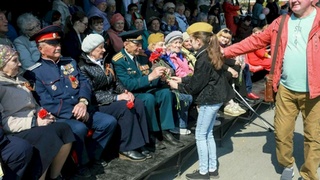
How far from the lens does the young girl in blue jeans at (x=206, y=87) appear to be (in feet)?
12.0

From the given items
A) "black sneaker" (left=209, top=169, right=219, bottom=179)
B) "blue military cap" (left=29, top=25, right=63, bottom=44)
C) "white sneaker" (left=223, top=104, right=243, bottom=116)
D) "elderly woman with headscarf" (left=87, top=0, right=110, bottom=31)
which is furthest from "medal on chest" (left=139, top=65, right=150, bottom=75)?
"elderly woman with headscarf" (left=87, top=0, right=110, bottom=31)

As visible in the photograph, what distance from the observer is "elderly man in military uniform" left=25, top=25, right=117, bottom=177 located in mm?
3420

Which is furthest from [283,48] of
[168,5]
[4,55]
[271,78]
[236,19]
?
[236,19]

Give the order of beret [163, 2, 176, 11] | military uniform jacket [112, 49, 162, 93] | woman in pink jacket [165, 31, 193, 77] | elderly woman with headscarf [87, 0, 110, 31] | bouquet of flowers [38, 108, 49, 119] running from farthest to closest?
beret [163, 2, 176, 11]
elderly woman with headscarf [87, 0, 110, 31]
woman in pink jacket [165, 31, 193, 77]
military uniform jacket [112, 49, 162, 93]
bouquet of flowers [38, 108, 49, 119]

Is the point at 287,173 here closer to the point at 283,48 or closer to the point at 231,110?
the point at 283,48

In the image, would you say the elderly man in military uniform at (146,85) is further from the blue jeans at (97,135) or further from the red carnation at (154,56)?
the blue jeans at (97,135)

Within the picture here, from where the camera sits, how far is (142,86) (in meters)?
4.17

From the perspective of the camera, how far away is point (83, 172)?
3479mm

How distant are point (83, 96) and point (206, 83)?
3.92 ft

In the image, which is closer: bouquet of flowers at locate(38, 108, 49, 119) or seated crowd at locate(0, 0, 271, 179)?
seated crowd at locate(0, 0, 271, 179)

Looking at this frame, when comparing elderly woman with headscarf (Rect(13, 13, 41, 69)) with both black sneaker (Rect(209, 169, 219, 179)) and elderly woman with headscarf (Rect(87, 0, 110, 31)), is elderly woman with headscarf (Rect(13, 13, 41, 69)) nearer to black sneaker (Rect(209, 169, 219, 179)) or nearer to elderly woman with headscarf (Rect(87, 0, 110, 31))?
elderly woman with headscarf (Rect(87, 0, 110, 31))

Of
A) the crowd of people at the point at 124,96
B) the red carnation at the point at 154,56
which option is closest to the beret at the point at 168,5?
the crowd of people at the point at 124,96

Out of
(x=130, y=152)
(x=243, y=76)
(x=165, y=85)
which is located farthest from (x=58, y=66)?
(x=243, y=76)

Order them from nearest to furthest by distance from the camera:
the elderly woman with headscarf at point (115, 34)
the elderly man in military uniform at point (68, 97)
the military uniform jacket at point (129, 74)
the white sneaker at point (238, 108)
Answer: the elderly man in military uniform at point (68, 97), the military uniform jacket at point (129, 74), the elderly woman with headscarf at point (115, 34), the white sneaker at point (238, 108)
